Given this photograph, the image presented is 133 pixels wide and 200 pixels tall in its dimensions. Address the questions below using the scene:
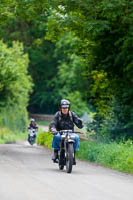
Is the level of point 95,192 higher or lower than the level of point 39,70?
lower

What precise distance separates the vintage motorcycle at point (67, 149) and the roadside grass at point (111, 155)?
1.81 meters

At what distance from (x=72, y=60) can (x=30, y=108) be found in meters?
13.9

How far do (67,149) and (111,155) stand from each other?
3.04m

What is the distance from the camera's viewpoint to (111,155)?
18.0 m

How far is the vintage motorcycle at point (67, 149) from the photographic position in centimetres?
1491

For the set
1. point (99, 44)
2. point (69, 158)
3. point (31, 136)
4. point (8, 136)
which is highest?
point (99, 44)

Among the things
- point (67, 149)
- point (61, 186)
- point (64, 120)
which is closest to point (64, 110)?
point (64, 120)

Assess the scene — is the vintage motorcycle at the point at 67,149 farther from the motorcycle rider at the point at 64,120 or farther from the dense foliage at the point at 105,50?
the dense foliage at the point at 105,50

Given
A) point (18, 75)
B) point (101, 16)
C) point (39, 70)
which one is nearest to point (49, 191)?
point (101, 16)

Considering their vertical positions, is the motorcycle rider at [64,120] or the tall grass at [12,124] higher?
the tall grass at [12,124]

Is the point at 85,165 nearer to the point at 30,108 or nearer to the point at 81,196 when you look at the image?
the point at 81,196

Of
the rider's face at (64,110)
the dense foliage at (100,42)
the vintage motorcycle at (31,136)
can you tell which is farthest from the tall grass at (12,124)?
the rider's face at (64,110)

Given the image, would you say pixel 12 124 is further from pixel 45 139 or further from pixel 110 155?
pixel 110 155

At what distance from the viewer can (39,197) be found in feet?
32.1
